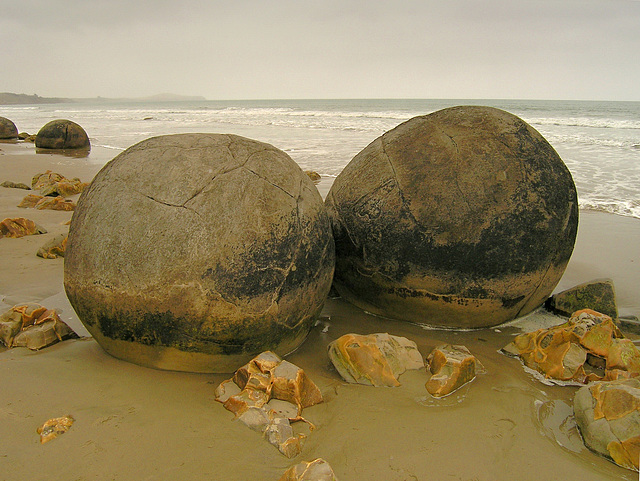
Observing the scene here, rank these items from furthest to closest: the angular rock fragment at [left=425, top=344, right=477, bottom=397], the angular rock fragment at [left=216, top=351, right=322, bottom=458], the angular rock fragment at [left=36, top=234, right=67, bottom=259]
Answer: the angular rock fragment at [left=36, top=234, right=67, bottom=259] → the angular rock fragment at [left=425, top=344, right=477, bottom=397] → the angular rock fragment at [left=216, top=351, right=322, bottom=458]

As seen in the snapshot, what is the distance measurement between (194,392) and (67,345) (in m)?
1.21

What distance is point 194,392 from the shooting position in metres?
2.82

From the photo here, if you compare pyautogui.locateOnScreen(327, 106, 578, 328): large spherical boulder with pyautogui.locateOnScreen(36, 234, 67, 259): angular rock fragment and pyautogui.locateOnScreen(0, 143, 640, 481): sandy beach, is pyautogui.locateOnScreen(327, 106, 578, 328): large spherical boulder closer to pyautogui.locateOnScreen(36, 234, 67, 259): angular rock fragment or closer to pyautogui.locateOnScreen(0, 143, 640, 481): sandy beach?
pyautogui.locateOnScreen(0, 143, 640, 481): sandy beach

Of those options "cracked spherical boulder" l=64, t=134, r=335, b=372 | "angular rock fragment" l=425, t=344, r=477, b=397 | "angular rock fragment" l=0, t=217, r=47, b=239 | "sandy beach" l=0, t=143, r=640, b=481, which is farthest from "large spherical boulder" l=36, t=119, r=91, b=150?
"angular rock fragment" l=425, t=344, r=477, b=397

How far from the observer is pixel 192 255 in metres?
2.76

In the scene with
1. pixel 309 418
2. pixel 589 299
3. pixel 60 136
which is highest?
pixel 60 136

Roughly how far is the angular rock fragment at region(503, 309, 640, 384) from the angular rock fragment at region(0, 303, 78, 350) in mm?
3173

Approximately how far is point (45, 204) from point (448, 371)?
283 inches

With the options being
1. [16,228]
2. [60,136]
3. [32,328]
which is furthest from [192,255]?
[60,136]

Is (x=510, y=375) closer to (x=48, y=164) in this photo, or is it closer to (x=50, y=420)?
Answer: (x=50, y=420)

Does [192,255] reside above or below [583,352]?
above

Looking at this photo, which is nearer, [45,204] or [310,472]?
[310,472]

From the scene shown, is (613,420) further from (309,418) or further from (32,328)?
(32,328)

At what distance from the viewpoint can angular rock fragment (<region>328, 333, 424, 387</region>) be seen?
117 inches
